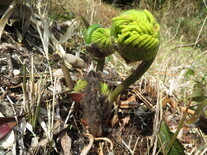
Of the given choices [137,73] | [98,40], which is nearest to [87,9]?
[98,40]

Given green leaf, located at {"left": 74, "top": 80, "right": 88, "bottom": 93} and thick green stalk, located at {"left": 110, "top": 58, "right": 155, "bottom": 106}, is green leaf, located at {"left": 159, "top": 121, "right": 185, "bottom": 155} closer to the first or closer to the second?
thick green stalk, located at {"left": 110, "top": 58, "right": 155, "bottom": 106}

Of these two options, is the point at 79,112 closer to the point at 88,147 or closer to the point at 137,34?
the point at 88,147

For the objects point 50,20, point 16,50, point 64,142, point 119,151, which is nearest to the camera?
point 64,142

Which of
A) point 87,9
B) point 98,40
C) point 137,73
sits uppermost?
point 87,9

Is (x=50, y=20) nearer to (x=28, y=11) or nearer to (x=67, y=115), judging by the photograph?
(x=28, y=11)

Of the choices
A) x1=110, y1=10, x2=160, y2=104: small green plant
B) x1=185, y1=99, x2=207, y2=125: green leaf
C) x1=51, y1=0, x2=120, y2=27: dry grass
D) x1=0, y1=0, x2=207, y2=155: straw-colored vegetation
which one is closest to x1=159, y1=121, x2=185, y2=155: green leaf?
x1=0, y1=0, x2=207, y2=155: straw-colored vegetation

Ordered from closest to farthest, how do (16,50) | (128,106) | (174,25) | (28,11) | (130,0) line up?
(128,106)
(16,50)
(28,11)
(174,25)
(130,0)

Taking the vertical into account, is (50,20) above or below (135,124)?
above

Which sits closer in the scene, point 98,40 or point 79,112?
point 98,40

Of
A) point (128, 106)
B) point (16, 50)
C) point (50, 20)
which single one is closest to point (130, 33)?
point (128, 106)
